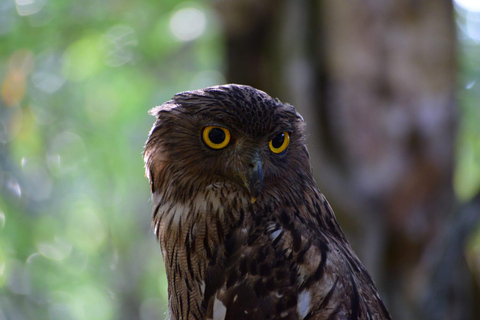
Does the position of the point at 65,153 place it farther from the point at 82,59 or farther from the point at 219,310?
the point at 219,310

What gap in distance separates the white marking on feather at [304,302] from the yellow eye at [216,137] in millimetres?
639

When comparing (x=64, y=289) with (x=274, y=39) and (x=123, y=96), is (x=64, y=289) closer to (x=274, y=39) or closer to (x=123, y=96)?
(x=123, y=96)

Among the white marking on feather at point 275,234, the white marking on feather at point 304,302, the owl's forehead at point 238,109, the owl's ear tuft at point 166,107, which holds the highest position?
the owl's ear tuft at point 166,107

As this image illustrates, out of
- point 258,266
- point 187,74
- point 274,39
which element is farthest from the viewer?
point 187,74

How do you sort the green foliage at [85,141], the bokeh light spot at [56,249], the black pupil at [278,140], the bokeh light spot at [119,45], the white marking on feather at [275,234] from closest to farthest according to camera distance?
the white marking on feather at [275,234]
the black pupil at [278,140]
the green foliage at [85,141]
the bokeh light spot at [56,249]
the bokeh light spot at [119,45]

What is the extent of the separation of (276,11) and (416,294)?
2.68m

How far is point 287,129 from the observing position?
2.27 metres

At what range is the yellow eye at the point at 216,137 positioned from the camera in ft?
7.21

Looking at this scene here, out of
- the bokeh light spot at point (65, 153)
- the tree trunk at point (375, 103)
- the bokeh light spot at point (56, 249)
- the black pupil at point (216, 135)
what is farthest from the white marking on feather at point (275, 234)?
the bokeh light spot at point (65, 153)

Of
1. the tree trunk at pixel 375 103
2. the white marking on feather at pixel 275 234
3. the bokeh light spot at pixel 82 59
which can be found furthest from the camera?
the bokeh light spot at pixel 82 59

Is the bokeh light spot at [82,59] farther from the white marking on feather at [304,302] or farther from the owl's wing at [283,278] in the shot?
the white marking on feather at [304,302]

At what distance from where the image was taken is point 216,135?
2213mm

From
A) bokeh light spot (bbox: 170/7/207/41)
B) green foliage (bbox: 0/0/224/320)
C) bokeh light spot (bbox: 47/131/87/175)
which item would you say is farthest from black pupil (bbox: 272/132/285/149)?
A: bokeh light spot (bbox: 170/7/207/41)

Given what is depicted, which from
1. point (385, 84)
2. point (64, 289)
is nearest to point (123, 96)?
point (64, 289)
